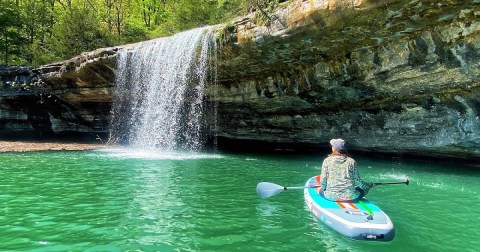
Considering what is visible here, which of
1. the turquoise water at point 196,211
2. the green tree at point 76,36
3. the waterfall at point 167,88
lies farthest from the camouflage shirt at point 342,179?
the green tree at point 76,36

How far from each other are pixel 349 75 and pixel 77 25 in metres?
24.8

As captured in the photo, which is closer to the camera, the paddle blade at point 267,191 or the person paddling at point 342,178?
the person paddling at point 342,178

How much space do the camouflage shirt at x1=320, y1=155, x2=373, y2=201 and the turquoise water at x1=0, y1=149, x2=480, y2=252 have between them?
0.71m

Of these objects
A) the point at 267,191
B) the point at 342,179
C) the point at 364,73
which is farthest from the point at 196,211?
the point at 364,73

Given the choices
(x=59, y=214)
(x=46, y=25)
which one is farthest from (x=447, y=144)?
(x=46, y=25)

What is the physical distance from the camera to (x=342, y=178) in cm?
723

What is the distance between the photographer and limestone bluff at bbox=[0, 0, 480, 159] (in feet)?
35.2

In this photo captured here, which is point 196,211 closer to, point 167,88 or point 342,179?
point 342,179

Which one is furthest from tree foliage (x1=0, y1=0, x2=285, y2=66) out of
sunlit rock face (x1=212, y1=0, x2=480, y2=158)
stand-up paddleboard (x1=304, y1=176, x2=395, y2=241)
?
stand-up paddleboard (x1=304, y1=176, x2=395, y2=241)

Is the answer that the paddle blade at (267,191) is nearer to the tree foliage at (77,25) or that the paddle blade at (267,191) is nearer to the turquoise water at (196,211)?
the turquoise water at (196,211)

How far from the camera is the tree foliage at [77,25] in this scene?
29672mm

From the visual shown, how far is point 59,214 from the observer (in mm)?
7109

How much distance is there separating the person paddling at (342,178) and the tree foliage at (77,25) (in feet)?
60.8

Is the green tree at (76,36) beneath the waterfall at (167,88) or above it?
above
